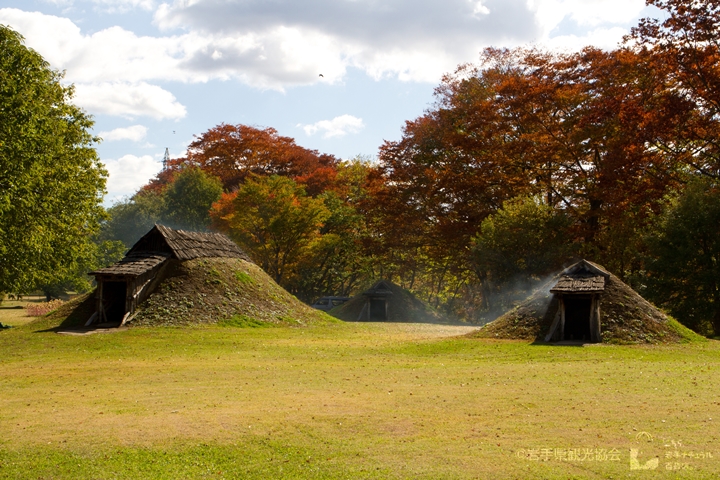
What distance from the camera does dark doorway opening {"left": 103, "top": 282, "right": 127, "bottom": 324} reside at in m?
28.0

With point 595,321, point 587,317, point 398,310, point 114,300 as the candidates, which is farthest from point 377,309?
point 595,321

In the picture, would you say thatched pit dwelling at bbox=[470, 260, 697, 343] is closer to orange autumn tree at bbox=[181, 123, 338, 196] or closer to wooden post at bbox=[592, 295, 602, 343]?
wooden post at bbox=[592, 295, 602, 343]

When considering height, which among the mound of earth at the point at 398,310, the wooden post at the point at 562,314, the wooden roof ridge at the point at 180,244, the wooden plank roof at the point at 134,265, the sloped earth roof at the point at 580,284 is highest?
the wooden roof ridge at the point at 180,244

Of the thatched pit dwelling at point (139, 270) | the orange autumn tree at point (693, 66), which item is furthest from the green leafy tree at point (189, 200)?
the orange autumn tree at point (693, 66)

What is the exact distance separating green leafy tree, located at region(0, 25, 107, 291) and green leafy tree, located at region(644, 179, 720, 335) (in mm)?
24437

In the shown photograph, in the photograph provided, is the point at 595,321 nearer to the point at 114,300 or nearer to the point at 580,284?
the point at 580,284

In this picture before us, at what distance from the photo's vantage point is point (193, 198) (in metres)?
61.1

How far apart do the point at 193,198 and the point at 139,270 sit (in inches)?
1374

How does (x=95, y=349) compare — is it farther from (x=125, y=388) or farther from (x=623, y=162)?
(x=623, y=162)

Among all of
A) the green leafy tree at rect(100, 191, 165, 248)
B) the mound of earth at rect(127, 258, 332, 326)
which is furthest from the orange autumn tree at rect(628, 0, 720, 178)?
the green leafy tree at rect(100, 191, 165, 248)

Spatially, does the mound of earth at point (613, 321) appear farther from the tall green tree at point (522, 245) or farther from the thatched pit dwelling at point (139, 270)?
the thatched pit dwelling at point (139, 270)

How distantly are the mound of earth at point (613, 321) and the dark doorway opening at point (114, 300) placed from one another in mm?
15167

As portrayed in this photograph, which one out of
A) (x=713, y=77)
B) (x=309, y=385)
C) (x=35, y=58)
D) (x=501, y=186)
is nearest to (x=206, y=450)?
(x=309, y=385)

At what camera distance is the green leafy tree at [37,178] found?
22766 millimetres
